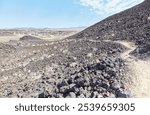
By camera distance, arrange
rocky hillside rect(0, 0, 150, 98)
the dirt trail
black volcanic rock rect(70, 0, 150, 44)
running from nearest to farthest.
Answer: the dirt trail < rocky hillside rect(0, 0, 150, 98) < black volcanic rock rect(70, 0, 150, 44)

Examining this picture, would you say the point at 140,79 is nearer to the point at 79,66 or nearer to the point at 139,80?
the point at 139,80

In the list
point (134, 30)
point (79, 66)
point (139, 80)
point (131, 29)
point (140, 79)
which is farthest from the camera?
point (131, 29)

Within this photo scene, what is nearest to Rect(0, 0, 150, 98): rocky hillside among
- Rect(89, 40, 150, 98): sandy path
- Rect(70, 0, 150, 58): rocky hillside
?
Rect(70, 0, 150, 58): rocky hillside

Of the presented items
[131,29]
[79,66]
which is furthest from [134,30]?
[79,66]

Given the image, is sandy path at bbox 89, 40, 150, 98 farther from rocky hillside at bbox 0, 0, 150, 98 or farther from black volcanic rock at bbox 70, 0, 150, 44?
black volcanic rock at bbox 70, 0, 150, 44

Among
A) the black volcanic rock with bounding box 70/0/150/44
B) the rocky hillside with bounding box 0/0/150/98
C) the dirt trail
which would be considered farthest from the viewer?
the black volcanic rock with bounding box 70/0/150/44

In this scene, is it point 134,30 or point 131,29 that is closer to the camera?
point 134,30

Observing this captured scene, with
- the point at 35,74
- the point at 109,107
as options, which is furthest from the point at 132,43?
the point at 109,107

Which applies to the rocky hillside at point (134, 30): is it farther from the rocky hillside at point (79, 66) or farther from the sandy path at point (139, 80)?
the sandy path at point (139, 80)

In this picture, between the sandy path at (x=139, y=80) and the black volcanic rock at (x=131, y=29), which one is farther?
the black volcanic rock at (x=131, y=29)

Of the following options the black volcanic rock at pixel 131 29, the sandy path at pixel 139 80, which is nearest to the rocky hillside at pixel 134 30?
the black volcanic rock at pixel 131 29

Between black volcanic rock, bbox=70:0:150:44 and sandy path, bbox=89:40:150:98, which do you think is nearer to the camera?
sandy path, bbox=89:40:150:98

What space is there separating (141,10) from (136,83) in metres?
24.2

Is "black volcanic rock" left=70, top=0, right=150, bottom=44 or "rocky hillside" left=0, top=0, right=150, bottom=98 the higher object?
"black volcanic rock" left=70, top=0, right=150, bottom=44
